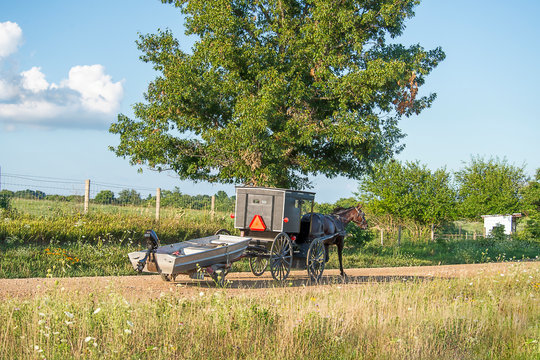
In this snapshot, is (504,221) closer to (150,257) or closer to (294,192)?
(294,192)

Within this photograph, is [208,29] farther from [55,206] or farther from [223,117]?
[55,206]

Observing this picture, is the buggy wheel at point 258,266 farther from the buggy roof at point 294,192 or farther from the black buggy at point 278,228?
the buggy roof at point 294,192

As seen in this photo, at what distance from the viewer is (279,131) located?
62.1 ft

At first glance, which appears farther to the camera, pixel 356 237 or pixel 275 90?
pixel 356 237

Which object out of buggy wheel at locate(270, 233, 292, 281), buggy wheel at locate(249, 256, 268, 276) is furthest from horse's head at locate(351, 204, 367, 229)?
buggy wheel at locate(270, 233, 292, 281)

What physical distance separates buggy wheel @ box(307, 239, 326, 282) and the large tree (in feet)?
17.0

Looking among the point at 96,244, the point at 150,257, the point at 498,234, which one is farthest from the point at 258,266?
the point at 498,234

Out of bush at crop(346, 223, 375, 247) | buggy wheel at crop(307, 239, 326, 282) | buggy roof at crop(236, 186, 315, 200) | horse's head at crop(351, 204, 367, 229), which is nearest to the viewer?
buggy roof at crop(236, 186, 315, 200)

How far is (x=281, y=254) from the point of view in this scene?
12.4 m

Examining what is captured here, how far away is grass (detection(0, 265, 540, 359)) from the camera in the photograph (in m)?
5.36

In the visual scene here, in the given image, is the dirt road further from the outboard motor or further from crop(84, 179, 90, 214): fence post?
crop(84, 179, 90, 214): fence post

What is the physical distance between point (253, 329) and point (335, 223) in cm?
885

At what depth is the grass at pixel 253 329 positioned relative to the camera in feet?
17.6

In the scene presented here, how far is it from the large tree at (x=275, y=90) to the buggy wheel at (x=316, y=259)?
17.0 ft
